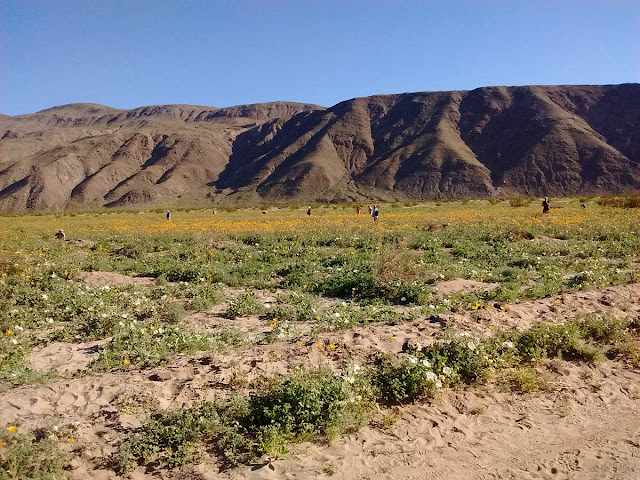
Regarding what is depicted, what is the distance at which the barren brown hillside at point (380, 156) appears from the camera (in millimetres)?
97938

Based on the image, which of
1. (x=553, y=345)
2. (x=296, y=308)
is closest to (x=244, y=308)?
(x=296, y=308)

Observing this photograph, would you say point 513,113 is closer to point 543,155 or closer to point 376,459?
point 543,155

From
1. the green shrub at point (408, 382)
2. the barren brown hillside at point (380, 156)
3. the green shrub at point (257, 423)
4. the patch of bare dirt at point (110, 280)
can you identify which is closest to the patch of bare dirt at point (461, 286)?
the green shrub at point (408, 382)

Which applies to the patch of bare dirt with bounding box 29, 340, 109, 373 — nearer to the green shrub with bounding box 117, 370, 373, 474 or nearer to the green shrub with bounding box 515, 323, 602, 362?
the green shrub with bounding box 117, 370, 373, 474

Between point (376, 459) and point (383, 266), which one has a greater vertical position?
point (383, 266)

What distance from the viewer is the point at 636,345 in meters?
6.04

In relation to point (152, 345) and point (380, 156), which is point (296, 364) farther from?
point (380, 156)

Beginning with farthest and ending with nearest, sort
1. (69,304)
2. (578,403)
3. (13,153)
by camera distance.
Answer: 1. (13,153)
2. (69,304)
3. (578,403)

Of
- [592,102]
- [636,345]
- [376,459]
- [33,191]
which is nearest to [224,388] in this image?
[376,459]

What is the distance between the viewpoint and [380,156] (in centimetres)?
11650

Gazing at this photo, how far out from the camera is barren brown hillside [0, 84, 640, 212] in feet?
321

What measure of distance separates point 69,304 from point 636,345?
9.66 m

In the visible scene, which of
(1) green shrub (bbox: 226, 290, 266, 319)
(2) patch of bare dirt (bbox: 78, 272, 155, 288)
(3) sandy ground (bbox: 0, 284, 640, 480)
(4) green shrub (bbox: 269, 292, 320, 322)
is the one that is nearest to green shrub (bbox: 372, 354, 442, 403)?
(3) sandy ground (bbox: 0, 284, 640, 480)

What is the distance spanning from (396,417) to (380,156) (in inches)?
4566
